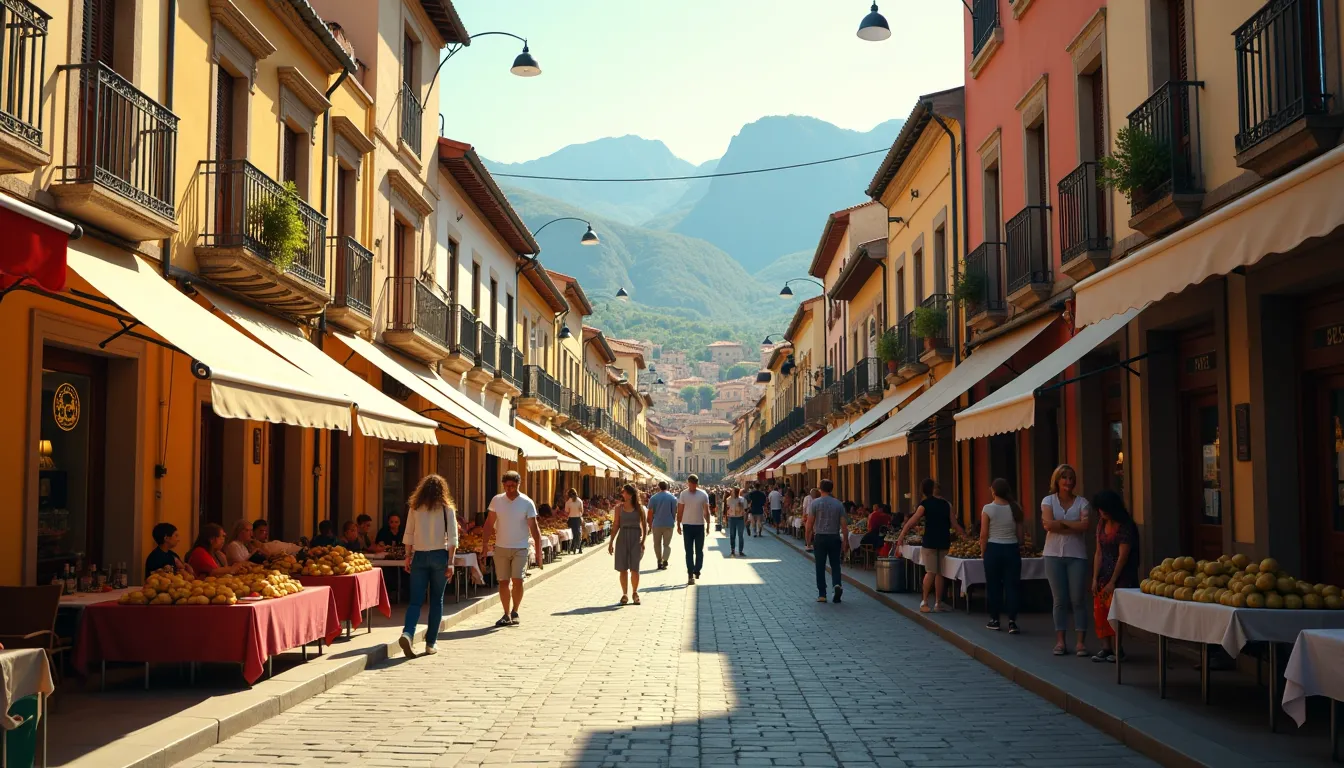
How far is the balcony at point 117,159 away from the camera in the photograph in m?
9.81

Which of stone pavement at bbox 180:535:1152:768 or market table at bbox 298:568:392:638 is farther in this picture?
market table at bbox 298:568:392:638

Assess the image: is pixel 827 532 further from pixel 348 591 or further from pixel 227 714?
pixel 227 714

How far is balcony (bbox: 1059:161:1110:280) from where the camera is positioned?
13336 mm

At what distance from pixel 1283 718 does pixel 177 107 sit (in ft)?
→ 36.2

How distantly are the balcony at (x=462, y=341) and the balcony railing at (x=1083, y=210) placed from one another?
12.4 meters

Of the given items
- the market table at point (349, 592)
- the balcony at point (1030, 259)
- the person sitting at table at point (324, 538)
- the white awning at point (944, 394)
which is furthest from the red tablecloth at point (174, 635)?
the balcony at point (1030, 259)

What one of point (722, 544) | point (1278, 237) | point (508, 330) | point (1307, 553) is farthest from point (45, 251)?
point (722, 544)

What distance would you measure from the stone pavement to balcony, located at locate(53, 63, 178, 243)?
14.3 feet

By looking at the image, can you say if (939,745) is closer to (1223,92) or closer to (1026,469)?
(1223,92)

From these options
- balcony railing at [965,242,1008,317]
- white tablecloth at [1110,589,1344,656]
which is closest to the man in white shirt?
balcony railing at [965,242,1008,317]

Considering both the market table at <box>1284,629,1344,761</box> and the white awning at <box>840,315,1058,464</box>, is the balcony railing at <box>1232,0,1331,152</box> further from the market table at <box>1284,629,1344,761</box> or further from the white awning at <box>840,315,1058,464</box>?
the white awning at <box>840,315,1058,464</box>

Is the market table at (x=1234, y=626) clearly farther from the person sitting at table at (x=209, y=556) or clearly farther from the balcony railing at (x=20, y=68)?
the balcony railing at (x=20, y=68)

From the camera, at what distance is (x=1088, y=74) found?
1462cm

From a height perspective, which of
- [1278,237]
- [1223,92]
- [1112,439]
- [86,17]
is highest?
[86,17]
